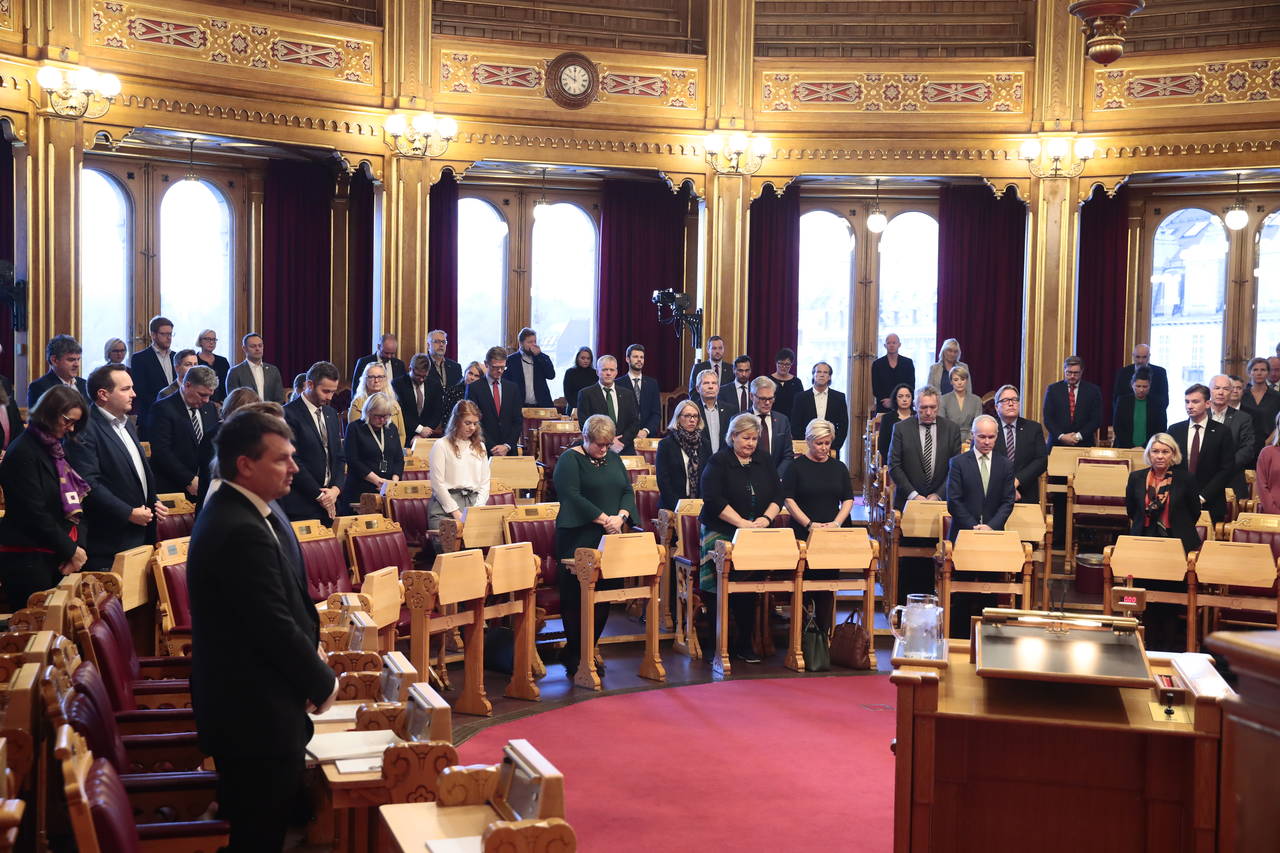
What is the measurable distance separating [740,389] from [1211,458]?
3.47 meters

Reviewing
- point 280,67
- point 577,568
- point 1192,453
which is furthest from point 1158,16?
point 577,568

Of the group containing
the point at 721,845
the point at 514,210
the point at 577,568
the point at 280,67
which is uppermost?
the point at 280,67

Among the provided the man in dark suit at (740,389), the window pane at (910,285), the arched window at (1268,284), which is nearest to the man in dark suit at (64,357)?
the man in dark suit at (740,389)

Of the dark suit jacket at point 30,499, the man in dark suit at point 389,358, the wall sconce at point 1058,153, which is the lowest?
the dark suit jacket at point 30,499

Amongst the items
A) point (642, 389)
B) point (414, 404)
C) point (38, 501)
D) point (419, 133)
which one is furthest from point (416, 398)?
point (38, 501)

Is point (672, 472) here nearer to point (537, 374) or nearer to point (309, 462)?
point (309, 462)

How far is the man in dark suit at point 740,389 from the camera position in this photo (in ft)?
32.8

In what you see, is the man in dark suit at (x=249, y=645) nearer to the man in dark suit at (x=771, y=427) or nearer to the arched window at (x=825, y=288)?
the man in dark suit at (x=771, y=427)

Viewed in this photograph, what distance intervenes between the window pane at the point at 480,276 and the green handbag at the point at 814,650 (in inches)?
275

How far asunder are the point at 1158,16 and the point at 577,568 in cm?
906

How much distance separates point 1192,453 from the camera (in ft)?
28.0

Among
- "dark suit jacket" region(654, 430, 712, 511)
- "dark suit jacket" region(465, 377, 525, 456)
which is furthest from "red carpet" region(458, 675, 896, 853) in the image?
"dark suit jacket" region(465, 377, 525, 456)

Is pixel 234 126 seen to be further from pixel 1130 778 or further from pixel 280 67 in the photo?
Result: pixel 1130 778

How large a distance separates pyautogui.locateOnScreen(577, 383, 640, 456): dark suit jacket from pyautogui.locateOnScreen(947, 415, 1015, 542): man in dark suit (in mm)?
2888
